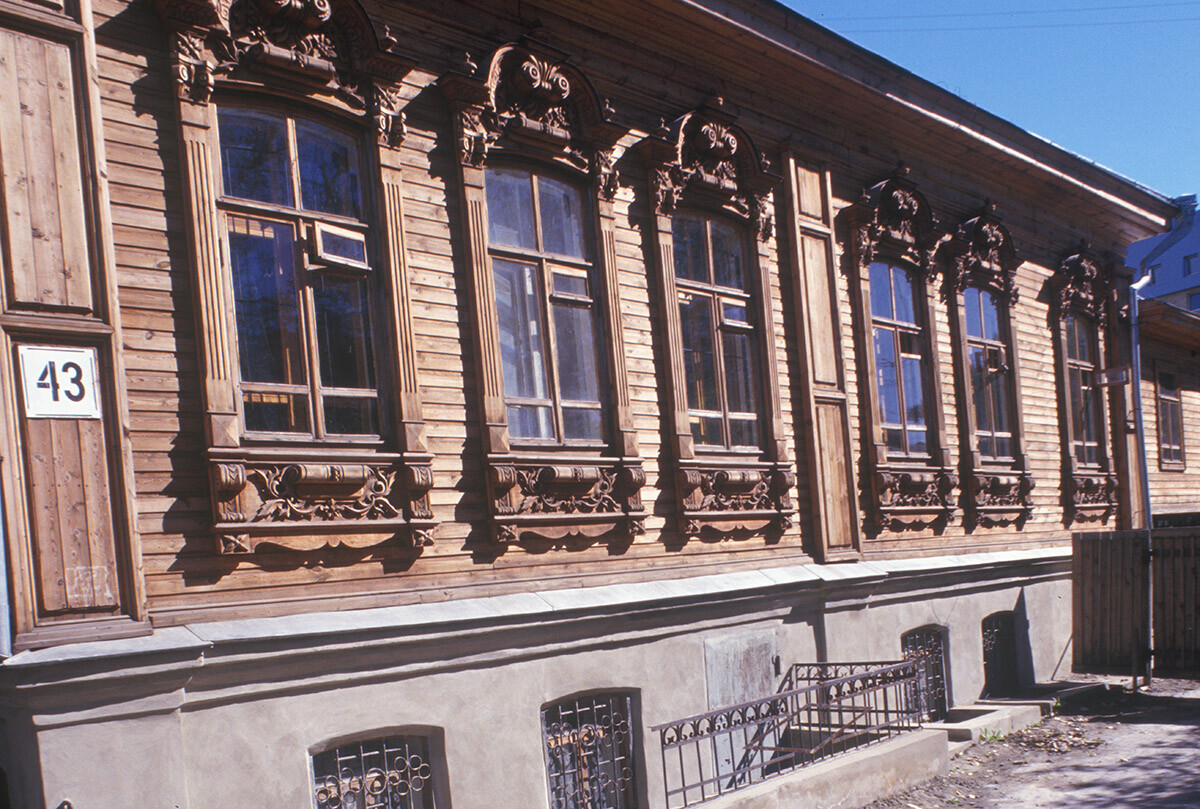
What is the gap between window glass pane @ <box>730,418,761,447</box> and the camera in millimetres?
9820

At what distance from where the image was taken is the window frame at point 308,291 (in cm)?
620

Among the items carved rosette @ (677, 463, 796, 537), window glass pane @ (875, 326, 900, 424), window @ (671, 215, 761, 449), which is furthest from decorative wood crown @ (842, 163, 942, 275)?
carved rosette @ (677, 463, 796, 537)

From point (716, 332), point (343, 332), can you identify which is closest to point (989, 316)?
point (716, 332)

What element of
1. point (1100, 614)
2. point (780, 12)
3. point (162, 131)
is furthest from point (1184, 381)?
point (162, 131)

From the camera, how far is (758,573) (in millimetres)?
9617

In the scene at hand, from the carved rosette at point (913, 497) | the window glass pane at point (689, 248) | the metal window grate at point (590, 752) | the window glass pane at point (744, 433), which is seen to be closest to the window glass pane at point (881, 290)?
the carved rosette at point (913, 497)

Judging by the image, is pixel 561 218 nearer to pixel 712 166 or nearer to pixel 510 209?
pixel 510 209

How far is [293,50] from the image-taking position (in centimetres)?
681

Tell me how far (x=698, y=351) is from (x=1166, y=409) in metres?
13.8

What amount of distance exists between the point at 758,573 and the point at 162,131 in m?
6.14

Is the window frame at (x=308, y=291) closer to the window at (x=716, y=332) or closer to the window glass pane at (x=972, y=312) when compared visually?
the window at (x=716, y=332)

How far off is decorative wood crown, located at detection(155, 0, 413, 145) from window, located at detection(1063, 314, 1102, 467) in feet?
37.7

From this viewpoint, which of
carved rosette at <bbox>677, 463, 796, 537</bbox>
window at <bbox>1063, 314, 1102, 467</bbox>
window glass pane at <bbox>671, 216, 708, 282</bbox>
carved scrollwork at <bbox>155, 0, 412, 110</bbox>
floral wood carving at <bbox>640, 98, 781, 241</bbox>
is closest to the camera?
carved scrollwork at <bbox>155, 0, 412, 110</bbox>

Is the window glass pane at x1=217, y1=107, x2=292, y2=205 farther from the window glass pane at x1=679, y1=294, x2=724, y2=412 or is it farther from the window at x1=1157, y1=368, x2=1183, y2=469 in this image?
the window at x1=1157, y1=368, x2=1183, y2=469
